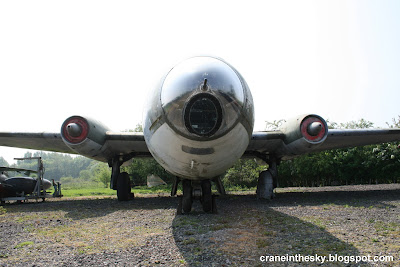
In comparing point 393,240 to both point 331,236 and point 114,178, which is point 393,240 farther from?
point 114,178

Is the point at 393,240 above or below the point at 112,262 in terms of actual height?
above

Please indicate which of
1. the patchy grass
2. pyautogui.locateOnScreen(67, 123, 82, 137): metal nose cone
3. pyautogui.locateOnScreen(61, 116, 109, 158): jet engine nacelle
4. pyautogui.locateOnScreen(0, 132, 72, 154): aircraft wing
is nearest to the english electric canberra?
the patchy grass

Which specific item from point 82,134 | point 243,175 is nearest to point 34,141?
point 82,134

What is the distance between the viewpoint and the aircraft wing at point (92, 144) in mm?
8523

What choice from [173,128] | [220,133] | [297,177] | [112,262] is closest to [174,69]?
[173,128]

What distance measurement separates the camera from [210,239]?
426 cm

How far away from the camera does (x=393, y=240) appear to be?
3.98 meters

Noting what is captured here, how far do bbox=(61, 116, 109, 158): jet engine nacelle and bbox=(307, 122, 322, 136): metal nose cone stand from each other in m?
5.96

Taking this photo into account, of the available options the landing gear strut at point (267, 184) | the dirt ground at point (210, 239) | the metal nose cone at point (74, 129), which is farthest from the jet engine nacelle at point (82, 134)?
the landing gear strut at point (267, 184)

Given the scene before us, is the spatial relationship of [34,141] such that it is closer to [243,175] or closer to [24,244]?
[24,244]

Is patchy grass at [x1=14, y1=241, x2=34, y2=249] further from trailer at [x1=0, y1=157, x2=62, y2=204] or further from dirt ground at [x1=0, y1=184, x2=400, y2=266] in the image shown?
trailer at [x1=0, y1=157, x2=62, y2=204]

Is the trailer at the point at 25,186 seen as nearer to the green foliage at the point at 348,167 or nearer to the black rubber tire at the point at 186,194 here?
the black rubber tire at the point at 186,194

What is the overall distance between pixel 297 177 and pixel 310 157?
248 cm

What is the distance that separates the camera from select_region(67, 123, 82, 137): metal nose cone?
7.91 metres
